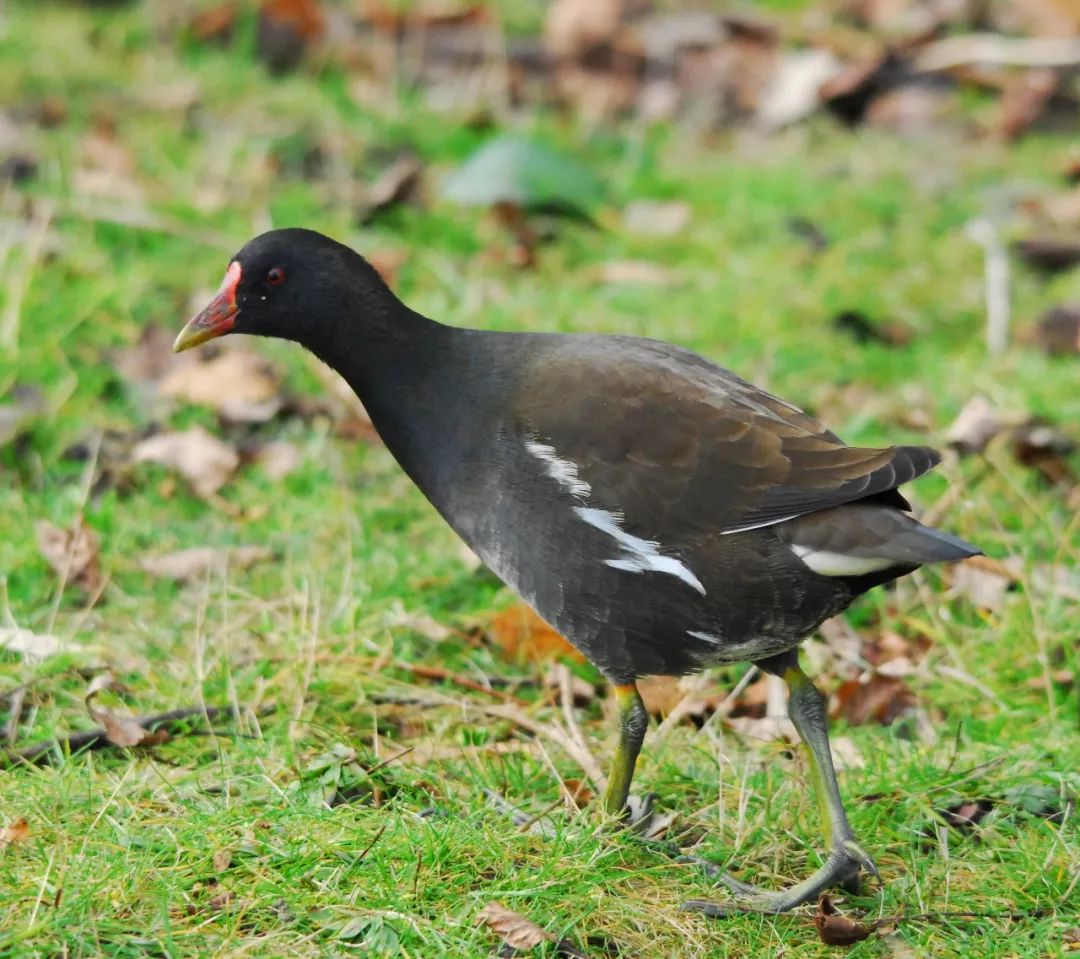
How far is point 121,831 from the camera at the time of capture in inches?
118

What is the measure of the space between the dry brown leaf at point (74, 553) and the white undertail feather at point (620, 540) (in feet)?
4.91

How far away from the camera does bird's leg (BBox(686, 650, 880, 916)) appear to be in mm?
3100

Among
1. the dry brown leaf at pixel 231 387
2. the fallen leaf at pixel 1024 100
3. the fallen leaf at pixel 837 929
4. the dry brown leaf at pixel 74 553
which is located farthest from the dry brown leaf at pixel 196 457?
the fallen leaf at pixel 1024 100

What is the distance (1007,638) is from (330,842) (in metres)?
1.93

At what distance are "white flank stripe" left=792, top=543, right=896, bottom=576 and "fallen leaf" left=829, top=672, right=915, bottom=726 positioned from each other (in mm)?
867

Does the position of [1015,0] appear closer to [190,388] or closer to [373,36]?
[373,36]

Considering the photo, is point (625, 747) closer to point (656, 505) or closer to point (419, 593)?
point (656, 505)

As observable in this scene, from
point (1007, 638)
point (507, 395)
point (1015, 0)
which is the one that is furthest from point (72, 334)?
point (1015, 0)

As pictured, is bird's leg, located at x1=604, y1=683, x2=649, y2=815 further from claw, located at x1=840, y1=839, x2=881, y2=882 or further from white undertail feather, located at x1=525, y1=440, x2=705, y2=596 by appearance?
claw, located at x1=840, y1=839, x2=881, y2=882

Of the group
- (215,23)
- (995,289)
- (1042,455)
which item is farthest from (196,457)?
(215,23)

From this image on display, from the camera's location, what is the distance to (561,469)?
3.33 metres

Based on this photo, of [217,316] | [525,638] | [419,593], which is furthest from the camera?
[419,593]

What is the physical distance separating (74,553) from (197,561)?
0.33 m

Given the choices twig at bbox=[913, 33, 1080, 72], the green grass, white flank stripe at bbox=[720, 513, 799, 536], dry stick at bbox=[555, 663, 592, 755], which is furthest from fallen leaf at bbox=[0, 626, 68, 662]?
twig at bbox=[913, 33, 1080, 72]
